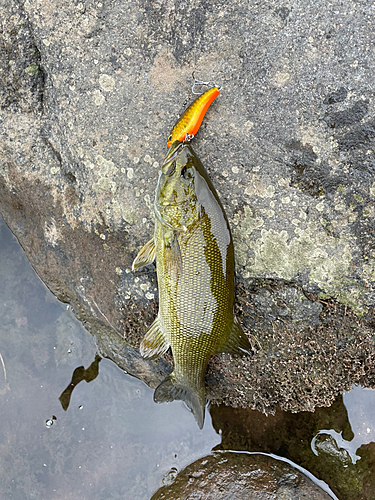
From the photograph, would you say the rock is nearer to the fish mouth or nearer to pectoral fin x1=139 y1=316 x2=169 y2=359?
pectoral fin x1=139 y1=316 x2=169 y2=359

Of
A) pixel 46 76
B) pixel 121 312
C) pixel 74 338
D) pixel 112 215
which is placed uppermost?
pixel 46 76

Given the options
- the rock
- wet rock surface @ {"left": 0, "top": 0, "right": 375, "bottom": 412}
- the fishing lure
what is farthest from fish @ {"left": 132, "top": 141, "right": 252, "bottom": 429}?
the rock

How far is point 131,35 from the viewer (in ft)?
11.5

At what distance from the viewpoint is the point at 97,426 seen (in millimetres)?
4758

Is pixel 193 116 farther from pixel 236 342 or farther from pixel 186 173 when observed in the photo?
pixel 236 342

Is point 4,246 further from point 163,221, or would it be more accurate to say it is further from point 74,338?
point 163,221

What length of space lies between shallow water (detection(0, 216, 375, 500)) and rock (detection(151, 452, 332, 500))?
0.38 ft

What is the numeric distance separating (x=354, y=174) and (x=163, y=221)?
70.8 inches

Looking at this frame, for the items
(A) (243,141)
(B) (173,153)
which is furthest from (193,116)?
(A) (243,141)

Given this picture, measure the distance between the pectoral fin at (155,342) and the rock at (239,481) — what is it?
1775 millimetres

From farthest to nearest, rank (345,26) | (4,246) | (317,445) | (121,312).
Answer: (4,246), (317,445), (121,312), (345,26)

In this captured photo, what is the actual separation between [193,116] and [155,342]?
87.7 inches

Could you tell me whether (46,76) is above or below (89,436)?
above

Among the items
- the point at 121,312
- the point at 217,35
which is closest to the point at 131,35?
the point at 217,35
